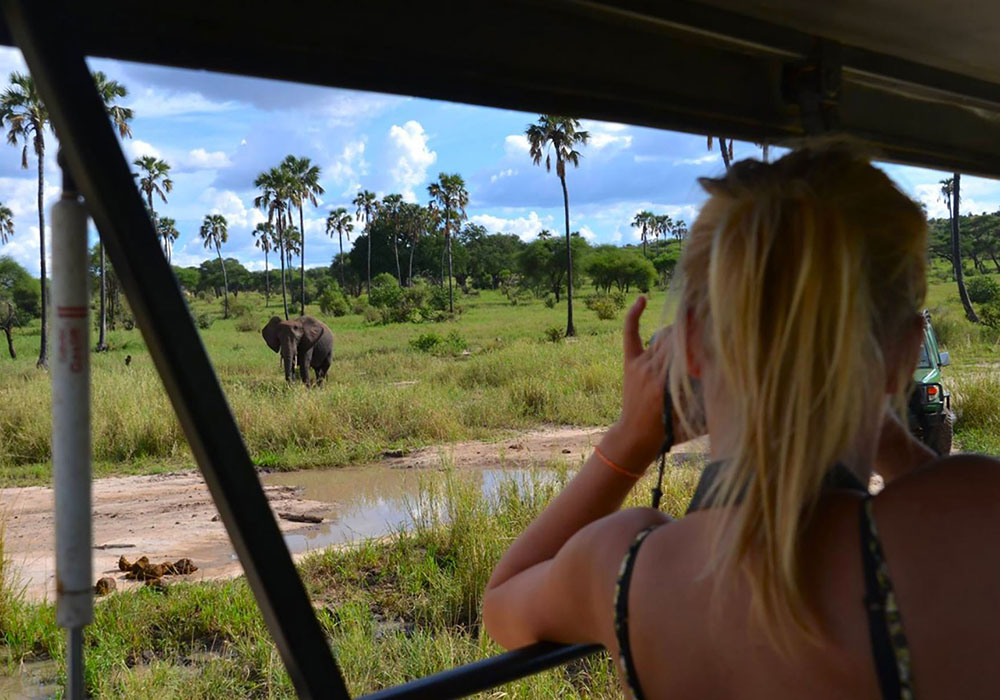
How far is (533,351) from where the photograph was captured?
647 inches

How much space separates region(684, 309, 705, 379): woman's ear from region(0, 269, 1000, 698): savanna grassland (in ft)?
0.55

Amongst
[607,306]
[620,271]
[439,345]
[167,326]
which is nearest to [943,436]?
[167,326]

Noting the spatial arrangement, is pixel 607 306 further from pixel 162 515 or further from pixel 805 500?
pixel 805 500

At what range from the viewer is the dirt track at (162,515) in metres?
5.98

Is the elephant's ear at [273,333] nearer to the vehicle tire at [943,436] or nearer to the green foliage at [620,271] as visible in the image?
the vehicle tire at [943,436]

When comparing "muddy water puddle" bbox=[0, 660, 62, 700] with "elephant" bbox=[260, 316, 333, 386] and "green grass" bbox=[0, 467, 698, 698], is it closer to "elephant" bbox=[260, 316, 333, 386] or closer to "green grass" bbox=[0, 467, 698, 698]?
"green grass" bbox=[0, 467, 698, 698]

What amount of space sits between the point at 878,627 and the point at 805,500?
3.8 inches

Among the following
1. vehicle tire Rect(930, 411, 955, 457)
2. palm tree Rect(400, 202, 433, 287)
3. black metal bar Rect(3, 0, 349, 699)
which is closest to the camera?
black metal bar Rect(3, 0, 349, 699)

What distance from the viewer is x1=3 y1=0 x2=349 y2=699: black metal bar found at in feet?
2.33

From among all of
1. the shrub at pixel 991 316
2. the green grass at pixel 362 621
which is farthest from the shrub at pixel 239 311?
the green grass at pixel 362 621

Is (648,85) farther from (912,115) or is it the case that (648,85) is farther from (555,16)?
(912,115)

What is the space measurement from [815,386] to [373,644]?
3540mm

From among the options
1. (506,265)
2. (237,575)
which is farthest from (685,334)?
(506,265)

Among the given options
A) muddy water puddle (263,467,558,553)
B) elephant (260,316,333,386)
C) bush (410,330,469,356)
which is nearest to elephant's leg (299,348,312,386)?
elephant (260,316,333,386)
